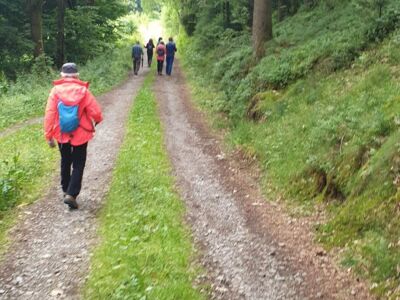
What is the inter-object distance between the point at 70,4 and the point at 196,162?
26.6m

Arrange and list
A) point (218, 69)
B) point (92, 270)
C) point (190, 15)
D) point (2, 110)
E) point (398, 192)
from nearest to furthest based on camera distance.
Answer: point (92, 270)
point (398, 192)
point (2, 110)
point (218, 69)
point (190, 15)

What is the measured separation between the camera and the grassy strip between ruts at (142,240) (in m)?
5.15

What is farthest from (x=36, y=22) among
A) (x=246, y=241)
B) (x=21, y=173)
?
(x=246, y=241)

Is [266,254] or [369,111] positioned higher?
[369,111]

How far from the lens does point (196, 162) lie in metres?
10.6

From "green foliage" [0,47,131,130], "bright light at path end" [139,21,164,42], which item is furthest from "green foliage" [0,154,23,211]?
"bright light at path end" [139,21,164,42]

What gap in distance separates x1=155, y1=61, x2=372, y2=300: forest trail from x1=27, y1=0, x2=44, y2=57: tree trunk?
17.8 m

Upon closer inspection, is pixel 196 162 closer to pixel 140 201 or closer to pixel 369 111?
pixel 140 201

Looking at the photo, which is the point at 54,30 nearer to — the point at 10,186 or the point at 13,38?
the point at 13,38

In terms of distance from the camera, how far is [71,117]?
23.1ft

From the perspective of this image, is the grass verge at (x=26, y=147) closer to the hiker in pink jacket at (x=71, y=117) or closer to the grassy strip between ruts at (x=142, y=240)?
the hiker in pink jacket at (x=71, y=117)

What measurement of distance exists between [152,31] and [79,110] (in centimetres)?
6806

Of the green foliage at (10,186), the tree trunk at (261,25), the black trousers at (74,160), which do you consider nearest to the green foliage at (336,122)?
the tree trunk at (261,25)

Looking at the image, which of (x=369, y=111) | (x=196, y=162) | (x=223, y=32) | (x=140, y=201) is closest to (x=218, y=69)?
(x=223, y=32)
